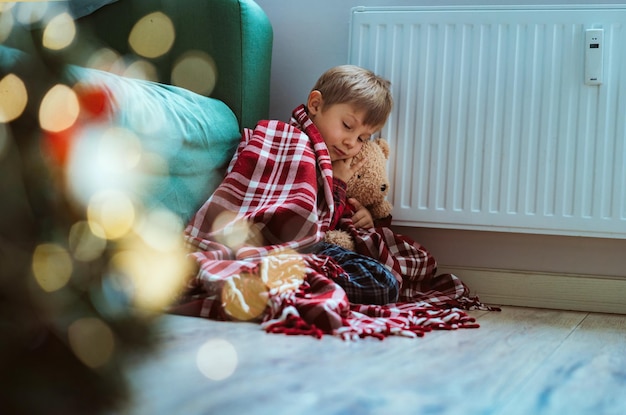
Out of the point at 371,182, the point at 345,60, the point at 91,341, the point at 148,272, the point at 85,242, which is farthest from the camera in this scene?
the point at 345,60

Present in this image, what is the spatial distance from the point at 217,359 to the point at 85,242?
33 centimetres

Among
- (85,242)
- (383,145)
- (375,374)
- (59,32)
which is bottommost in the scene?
(375,374)

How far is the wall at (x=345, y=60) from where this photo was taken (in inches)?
67.7

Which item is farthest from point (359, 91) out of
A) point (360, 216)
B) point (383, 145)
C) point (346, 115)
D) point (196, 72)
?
point (196, 72)

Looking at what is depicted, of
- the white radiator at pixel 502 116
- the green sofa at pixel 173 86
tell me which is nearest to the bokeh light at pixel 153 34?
the green sofa at pixel 173 86

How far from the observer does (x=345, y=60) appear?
1836 mm

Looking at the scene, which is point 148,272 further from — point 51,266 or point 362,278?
point 362,278

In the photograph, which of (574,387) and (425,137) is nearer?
(574,387)

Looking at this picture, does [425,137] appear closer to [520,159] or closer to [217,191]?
[520,159]

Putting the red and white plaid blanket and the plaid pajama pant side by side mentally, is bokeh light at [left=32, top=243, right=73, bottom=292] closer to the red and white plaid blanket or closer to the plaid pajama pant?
the red and white plaid blanket

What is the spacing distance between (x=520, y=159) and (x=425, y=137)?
227 mm

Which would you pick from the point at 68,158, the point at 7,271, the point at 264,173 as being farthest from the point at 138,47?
the point at 7,271

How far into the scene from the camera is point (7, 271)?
95 cm

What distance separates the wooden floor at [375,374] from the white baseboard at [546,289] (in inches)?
18.1
